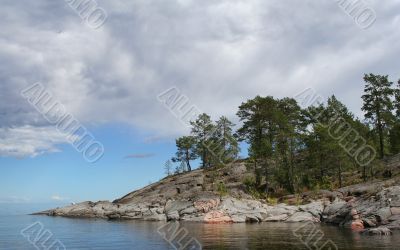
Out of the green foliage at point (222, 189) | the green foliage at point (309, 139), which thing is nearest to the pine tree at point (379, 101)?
the green foliage at point (309, 139)

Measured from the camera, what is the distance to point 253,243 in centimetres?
4100

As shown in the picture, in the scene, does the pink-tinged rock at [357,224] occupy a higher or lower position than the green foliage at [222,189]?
lower

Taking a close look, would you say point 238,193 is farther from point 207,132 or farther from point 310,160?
point 207,132

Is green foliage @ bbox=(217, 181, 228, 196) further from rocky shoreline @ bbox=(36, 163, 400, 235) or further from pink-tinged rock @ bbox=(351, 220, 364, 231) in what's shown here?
pink-tinged rock @ bbox=(351, 220, 364, 231)

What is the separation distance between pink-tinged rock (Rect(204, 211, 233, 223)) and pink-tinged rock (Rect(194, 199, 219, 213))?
→ 259 centimetres

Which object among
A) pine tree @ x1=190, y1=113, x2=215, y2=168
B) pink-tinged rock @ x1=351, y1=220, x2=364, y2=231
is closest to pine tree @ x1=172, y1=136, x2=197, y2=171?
pine tree @ x1=190, y1=113, x2=215, y2=168

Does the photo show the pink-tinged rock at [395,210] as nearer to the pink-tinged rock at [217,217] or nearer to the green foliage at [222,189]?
the pink-tinged rock at [217,217]

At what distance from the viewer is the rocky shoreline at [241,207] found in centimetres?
5672

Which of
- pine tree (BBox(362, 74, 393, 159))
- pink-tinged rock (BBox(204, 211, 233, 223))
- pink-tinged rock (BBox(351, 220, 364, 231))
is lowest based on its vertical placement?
pink-tinged rock (BBox(351, 220, 364, 231))

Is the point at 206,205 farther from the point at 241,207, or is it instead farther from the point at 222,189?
the point at 222,189

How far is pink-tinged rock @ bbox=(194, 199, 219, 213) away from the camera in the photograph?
256ft

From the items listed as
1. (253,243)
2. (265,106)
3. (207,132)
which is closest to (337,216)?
(253,243)

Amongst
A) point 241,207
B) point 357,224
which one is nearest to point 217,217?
point 241,207

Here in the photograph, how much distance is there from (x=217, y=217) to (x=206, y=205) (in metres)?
5.26
